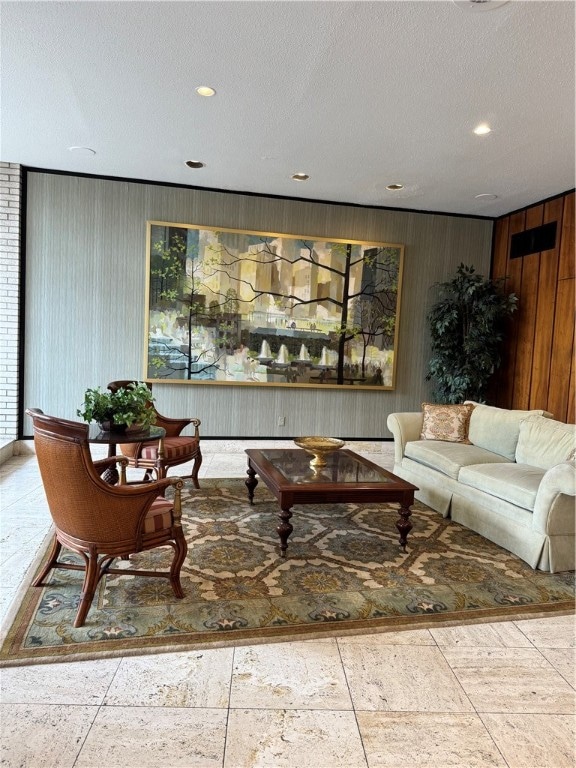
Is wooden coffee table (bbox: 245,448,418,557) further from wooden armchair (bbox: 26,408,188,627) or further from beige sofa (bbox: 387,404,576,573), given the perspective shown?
wooden armchair (bbox: 26,408,188,627)

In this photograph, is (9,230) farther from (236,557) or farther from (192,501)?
(236,557)

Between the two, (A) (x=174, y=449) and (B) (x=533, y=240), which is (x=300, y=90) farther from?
(B) (x=533, y=240)

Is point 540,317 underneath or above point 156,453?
above

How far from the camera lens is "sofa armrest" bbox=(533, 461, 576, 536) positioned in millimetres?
3102

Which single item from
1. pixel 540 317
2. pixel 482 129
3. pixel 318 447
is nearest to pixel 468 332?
pixel 540 317

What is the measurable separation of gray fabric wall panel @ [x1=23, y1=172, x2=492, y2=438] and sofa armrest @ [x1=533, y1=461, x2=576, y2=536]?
3.17 metres

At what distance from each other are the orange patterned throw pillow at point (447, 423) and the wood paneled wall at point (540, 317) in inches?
45.1

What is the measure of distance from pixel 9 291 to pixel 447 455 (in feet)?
15.2

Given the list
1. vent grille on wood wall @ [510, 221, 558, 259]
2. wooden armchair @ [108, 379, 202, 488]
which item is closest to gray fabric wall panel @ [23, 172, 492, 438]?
vent grille on wood wall @ [510, 221, 558, 259]

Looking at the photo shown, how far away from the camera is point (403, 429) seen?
16.0ft

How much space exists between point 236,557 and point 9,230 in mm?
4234

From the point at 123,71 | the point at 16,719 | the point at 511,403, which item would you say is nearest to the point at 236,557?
the point at 16,719

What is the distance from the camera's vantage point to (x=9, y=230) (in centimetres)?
527

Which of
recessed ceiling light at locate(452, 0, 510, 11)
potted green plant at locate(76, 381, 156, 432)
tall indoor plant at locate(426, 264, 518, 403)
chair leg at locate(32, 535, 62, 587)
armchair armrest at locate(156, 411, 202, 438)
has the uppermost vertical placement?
recessed ceiling light at locate(452, 0, 510, 11)
